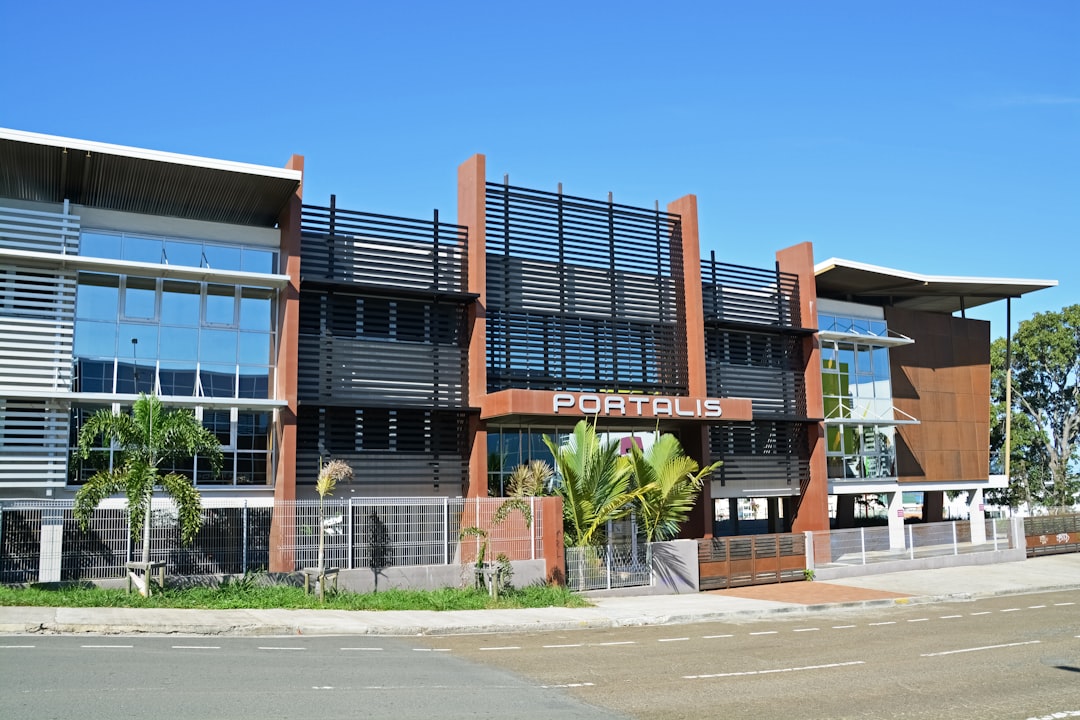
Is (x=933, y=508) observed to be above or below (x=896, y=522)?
above

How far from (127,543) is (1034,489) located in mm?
50878

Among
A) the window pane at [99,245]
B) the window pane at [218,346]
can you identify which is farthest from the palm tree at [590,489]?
the window pane at [99,245]

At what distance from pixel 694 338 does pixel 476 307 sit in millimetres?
7646

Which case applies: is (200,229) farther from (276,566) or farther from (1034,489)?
(1034,489)

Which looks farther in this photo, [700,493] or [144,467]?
→ [700,493]

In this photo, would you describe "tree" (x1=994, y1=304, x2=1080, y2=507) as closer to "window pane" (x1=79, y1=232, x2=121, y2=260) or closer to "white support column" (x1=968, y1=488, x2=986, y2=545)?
"white support column" (x1=968, y1=488, x2=986, y2=545)

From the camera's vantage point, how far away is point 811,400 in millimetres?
33781

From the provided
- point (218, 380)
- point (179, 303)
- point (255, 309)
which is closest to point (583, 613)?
point (218, 380)

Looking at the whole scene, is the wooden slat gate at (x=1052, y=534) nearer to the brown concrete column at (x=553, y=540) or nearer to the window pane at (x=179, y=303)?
the brown concrete column at (x=553, y=540)

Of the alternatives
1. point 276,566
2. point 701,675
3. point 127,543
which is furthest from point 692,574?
point 127,543

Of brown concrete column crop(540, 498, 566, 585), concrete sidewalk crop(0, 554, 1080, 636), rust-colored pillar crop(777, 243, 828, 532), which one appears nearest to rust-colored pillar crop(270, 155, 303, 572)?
concrete sidewalk crop(0, 554, 1080, 636)

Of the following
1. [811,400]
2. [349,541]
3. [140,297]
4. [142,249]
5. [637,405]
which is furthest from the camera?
[811,400]

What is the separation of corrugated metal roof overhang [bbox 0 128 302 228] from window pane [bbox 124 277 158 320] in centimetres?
192

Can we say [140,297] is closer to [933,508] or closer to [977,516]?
[977,516]
